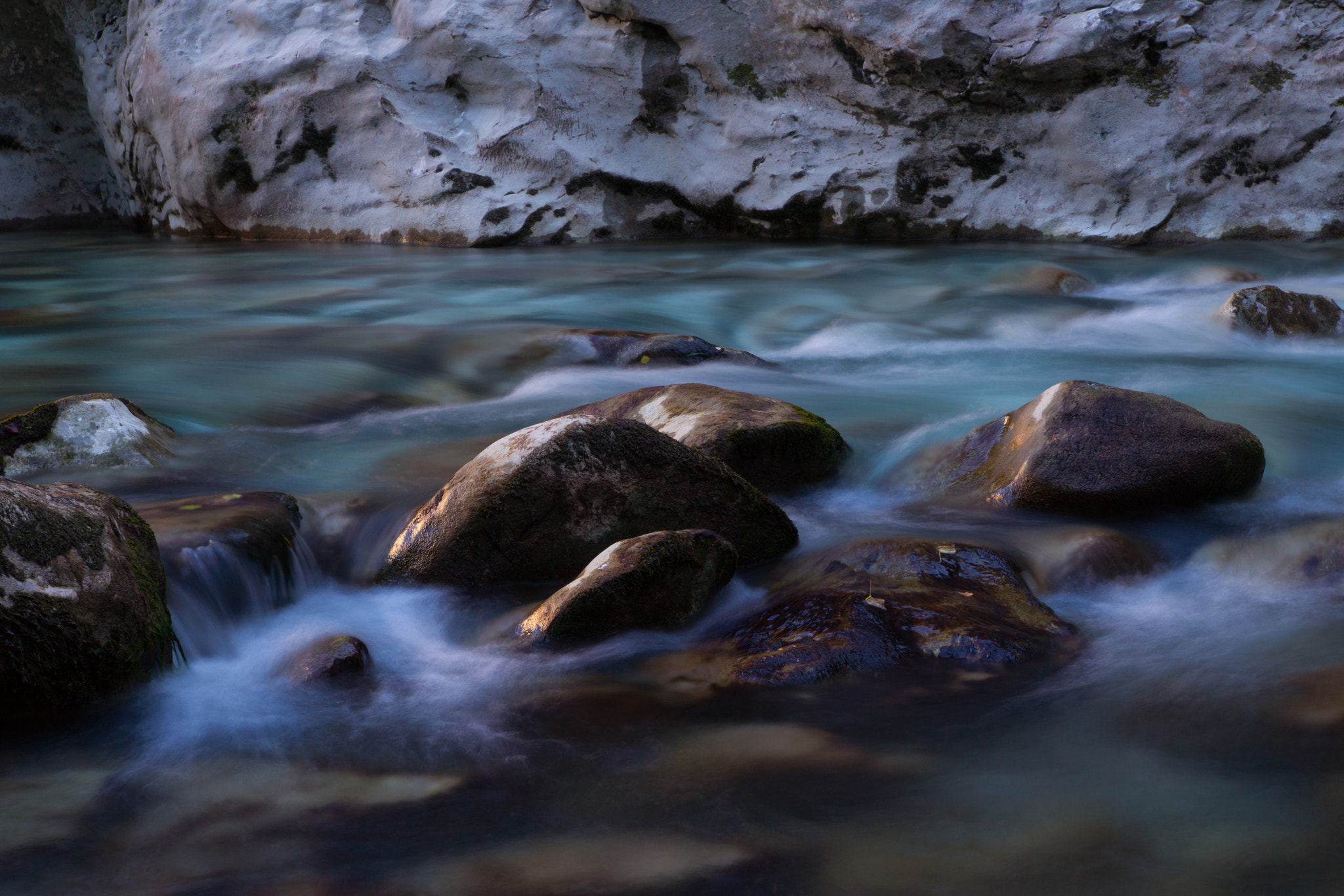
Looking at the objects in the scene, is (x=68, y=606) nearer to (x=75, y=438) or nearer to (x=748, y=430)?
(x=75, y=438)

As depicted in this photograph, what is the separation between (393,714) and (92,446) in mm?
1805

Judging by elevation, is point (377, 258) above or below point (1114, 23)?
below

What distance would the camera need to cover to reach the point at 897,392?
478cm

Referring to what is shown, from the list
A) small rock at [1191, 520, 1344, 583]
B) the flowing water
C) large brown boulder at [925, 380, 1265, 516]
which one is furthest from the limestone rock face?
small rock at [1191, 520, 1344, 583]

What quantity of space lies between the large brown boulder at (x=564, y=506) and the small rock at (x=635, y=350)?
2.16 m

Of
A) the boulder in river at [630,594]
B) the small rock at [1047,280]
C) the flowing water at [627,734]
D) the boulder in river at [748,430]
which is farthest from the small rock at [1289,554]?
the small rock at [1047,280]

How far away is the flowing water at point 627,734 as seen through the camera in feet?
5.31

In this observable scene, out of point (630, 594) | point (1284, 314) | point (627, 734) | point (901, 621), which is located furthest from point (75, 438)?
point (1284, 314)

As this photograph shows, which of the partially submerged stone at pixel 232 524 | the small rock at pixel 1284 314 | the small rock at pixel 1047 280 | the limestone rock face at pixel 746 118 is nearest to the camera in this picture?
the partially submerged stone at pixel 232 524

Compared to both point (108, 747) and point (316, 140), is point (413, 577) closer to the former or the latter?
point (108, 747)

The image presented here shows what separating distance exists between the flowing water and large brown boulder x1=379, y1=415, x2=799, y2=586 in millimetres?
103

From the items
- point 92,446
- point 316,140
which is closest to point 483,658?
A: point 92,446

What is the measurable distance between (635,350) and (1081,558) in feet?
8.92

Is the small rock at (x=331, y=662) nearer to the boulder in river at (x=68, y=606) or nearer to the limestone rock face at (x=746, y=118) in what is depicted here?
the boulder in river at (x=68, y=606)
